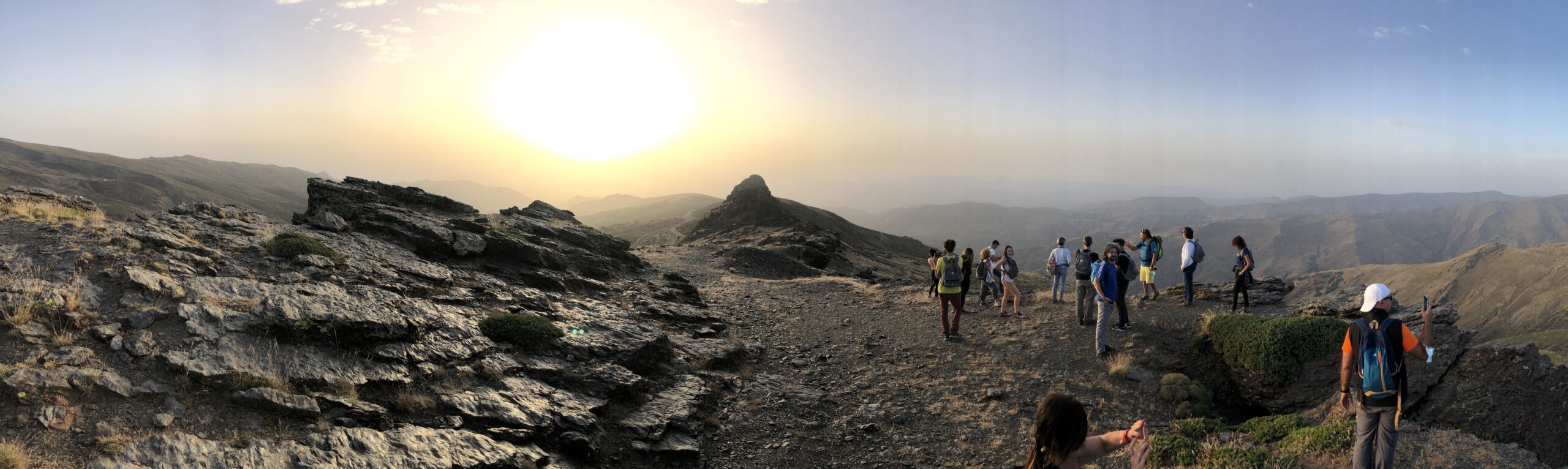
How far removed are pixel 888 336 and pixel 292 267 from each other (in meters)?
14.7

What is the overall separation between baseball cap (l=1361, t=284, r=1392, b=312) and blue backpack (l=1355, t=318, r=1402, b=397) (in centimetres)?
22

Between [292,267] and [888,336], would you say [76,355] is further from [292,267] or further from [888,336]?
[888,336]

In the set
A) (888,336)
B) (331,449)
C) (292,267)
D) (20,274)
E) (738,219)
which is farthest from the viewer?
(738,219)

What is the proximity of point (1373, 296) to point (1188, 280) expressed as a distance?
34.2ft

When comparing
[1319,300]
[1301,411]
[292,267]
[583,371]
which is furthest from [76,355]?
[1319,300]

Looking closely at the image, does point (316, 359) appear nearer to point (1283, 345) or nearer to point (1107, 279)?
point (1107, 279)

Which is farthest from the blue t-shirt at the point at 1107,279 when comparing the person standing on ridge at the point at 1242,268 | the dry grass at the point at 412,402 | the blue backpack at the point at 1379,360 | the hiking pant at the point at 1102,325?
the dry grass at the point at 412,402

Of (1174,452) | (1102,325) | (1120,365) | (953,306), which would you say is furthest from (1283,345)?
(953,306)

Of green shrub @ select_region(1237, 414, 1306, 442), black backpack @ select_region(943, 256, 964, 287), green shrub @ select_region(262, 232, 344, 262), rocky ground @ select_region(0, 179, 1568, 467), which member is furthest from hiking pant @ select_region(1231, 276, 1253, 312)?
green shrub @ select_region(262, 232, 344, 262)

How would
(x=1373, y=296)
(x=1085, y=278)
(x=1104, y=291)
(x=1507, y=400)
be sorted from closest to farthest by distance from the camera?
(x=1373, y=296)
(x=1507, y=400)
(x=1104, y=291)
(x=1085, y=278)

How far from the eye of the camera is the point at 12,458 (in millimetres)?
5559

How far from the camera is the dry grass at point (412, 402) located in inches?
334

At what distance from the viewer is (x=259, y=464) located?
6.46m

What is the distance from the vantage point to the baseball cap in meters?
6.93
